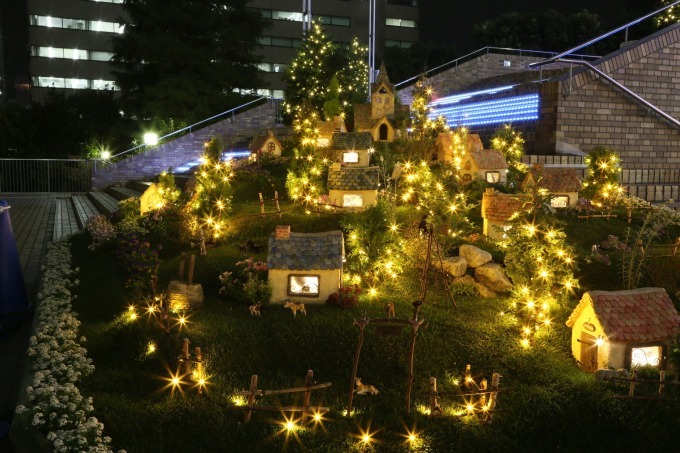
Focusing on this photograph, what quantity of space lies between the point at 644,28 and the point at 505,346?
100 ft

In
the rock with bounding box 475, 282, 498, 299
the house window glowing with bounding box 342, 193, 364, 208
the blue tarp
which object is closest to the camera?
the rock with bounding box 475, 282, 498, 299

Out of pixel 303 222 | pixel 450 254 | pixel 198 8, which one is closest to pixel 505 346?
pixel 450 254

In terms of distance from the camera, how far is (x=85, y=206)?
21.4 meters

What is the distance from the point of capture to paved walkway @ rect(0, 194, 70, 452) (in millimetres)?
7762

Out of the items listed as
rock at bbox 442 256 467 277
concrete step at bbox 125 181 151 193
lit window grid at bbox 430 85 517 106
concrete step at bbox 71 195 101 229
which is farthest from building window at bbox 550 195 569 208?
concrete step at bbox 125 181 151 193

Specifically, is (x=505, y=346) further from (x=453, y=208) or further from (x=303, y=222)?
(x=303, y=222)

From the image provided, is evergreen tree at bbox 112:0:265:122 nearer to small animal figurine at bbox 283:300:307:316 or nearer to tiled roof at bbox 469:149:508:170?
tiled roof at bbox 469:149:508:170

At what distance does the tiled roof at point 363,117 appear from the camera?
20094mm

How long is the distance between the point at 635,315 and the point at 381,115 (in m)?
Answer: 13.9

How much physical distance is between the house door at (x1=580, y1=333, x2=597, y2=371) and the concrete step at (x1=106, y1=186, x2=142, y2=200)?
16809 millimetres

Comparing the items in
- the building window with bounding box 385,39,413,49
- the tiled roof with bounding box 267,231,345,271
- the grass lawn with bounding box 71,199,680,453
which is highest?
the building window with bounding box 385,39,413,49

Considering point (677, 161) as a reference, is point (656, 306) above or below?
below

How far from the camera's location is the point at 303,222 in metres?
12.2

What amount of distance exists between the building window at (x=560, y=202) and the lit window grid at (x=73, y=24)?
48.3 m
